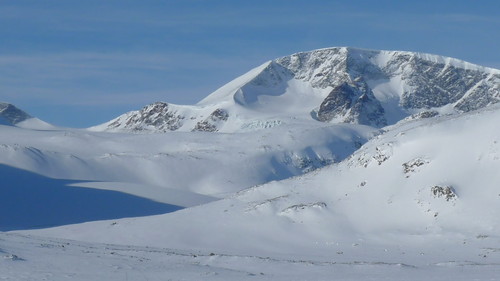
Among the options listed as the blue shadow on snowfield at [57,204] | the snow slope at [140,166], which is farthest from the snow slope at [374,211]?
the snow slope at [140,166]

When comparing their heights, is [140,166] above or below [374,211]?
above

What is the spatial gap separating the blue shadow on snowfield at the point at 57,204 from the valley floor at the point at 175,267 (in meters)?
49.0

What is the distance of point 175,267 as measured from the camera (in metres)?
40.0

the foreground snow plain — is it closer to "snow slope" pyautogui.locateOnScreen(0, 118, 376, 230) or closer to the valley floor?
the valley floor

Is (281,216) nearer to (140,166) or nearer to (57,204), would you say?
A: (57,204)

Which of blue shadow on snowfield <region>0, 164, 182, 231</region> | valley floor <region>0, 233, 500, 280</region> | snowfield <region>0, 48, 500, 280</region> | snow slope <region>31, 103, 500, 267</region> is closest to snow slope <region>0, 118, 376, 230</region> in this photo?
blue shadow on snowfield <region>0, 164, 182, 231</region>

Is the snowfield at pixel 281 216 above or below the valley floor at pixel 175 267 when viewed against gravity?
above

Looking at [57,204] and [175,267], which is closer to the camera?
[175,267]

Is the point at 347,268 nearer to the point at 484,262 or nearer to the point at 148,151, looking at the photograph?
the point at 484,262

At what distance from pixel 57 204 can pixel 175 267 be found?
64203 millimetres

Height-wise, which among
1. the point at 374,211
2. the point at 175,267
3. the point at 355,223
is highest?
the point at 374,211

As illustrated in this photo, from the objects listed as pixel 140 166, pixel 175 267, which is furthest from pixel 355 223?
pixel 140 166

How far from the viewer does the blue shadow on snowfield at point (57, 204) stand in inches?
3756

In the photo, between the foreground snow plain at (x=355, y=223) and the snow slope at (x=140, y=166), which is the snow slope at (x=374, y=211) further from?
the snow slope at (x=140, y=166)
